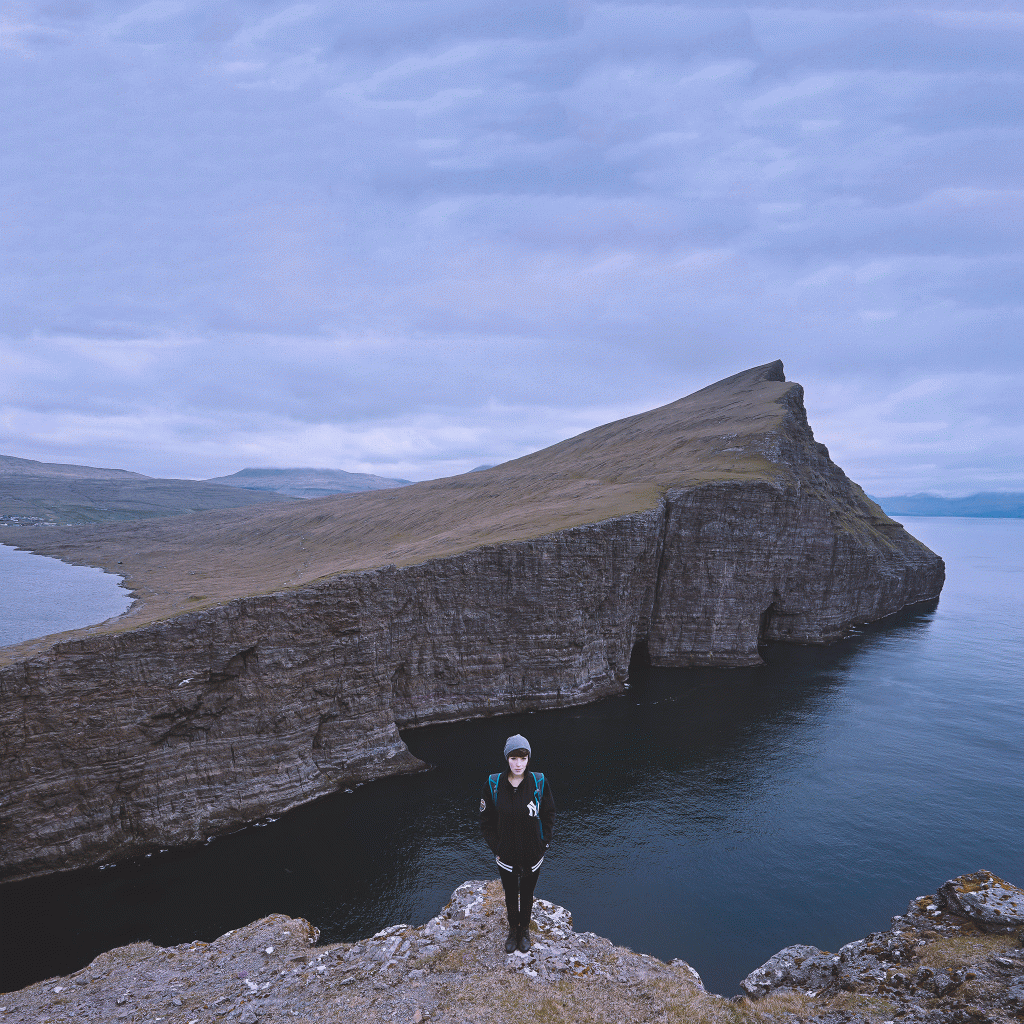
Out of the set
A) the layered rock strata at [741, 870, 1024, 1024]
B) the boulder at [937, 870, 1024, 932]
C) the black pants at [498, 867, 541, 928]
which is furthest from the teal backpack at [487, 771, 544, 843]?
the boulder at [937, 870, 1024, 932]

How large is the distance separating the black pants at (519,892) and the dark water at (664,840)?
704 inches

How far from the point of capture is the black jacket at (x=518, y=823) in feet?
46.2

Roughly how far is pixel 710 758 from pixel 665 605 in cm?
2798

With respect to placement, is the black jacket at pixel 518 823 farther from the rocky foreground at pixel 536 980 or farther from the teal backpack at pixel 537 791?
the rocky foreground at pixel 536 980

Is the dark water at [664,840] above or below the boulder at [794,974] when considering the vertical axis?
below

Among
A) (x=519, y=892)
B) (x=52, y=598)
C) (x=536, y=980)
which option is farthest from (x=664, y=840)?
(x=52, y=598)

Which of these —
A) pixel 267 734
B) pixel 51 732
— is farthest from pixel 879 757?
pixel 51 732

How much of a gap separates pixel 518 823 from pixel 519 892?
3.52 m

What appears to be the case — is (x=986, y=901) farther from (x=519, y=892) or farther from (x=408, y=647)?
(x=408, y=647)

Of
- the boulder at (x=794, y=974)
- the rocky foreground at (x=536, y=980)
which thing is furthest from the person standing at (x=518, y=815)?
the boulder at (x=794, y=974)

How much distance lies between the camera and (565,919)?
21.1m

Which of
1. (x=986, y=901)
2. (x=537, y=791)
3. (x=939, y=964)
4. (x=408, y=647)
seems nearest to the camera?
(x=537, y=791)

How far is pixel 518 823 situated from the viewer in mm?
14094

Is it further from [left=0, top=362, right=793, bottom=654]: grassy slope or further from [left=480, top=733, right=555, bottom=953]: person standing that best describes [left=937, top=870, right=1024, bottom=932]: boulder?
[left=0, top=362, right=793, bottom=654]: grassy slope
